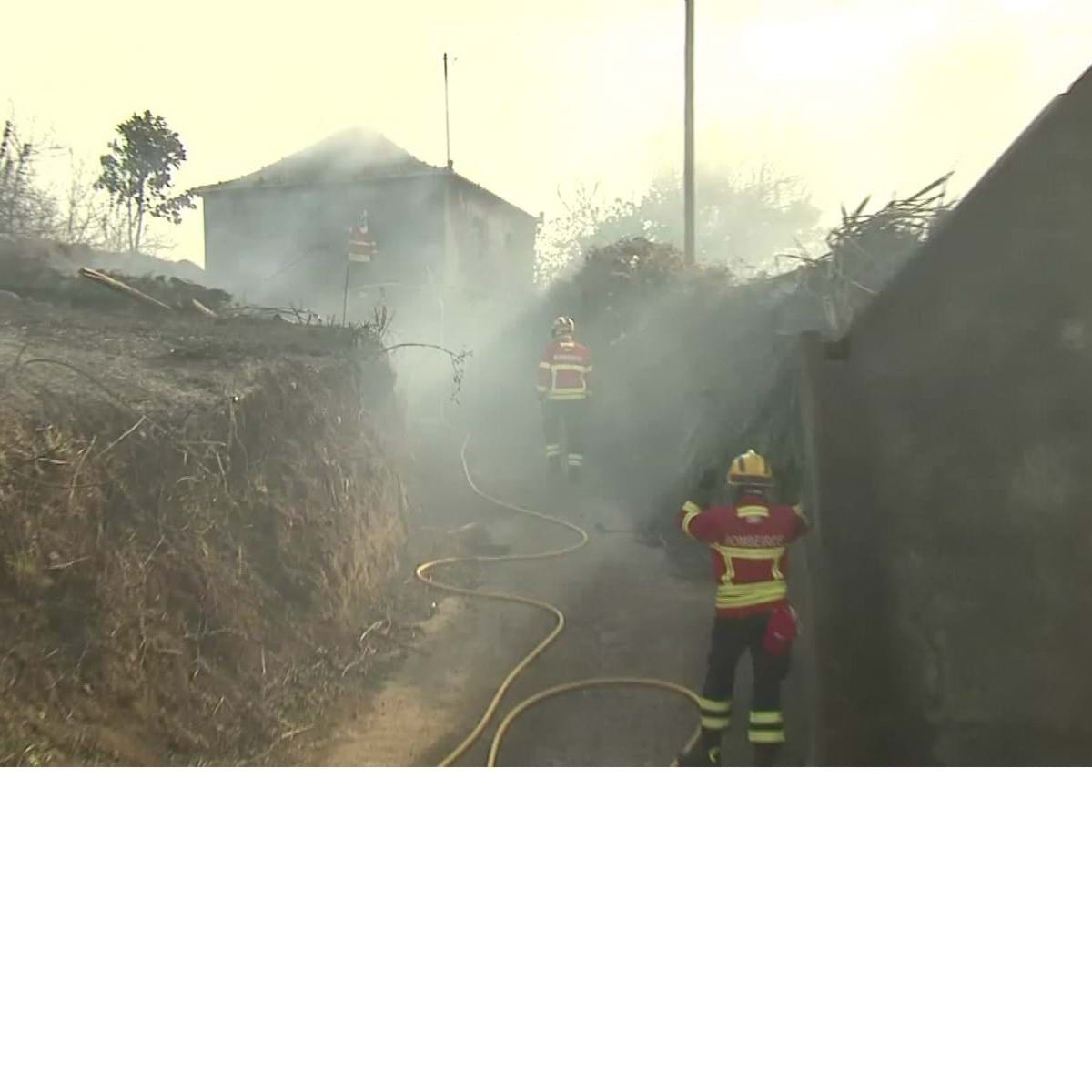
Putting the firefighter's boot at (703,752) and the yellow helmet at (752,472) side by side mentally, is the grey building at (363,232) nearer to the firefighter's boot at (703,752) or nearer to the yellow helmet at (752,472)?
the yellow helmet at (752,472)

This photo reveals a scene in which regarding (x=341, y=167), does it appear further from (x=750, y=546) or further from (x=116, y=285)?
(x=750, y=546)

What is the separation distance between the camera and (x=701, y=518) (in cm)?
285

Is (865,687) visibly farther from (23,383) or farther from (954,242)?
(23,383)

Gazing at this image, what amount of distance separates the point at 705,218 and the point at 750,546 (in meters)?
2.13

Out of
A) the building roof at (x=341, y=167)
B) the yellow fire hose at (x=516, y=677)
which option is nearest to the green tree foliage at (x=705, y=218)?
the building roof at (x=341, y=167)

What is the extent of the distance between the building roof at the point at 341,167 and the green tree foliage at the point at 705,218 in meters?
0.46

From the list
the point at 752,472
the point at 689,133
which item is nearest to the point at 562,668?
the point at 752,472

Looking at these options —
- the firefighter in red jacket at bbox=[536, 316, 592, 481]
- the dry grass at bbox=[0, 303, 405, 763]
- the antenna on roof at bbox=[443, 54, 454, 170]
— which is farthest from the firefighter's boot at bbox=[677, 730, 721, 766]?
the antenna on roof at bbox=[443, 54, 454, 170]

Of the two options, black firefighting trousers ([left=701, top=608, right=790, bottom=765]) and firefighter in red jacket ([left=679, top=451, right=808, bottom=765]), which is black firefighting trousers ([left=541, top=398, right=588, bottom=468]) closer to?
firefighter in red jacket ([left=679, top=451, right=808, bottom=765])

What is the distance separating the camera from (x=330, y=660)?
119 inches

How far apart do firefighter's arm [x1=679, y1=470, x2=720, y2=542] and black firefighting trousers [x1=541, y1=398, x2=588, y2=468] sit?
114cm

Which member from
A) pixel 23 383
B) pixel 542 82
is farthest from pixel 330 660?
pixel 542 82

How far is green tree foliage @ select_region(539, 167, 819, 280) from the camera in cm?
358
